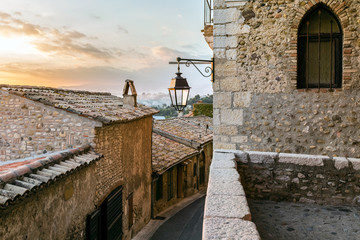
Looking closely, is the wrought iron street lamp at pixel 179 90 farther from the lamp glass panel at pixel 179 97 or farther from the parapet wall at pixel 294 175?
the parapet wall at pixel 294 175

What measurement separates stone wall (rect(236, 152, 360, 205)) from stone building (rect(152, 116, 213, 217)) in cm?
747

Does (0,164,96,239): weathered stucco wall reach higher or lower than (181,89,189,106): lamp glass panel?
lower

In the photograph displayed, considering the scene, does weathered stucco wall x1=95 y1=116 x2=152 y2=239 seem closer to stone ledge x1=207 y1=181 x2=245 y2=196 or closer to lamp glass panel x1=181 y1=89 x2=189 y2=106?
lamp glass panel x1=181 y1=89 x2=189 y2=106

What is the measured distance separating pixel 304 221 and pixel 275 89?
7.15 ft

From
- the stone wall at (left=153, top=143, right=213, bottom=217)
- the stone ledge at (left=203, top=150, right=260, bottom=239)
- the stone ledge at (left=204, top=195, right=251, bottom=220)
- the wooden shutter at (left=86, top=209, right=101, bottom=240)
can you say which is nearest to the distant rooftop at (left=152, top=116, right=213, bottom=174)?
the stone wall at (left=153, top=143, right=213, bottom=217)

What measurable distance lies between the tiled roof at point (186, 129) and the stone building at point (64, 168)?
16.8 feet

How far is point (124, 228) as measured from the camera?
8.46 meters

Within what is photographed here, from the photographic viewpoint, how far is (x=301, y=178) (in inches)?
136

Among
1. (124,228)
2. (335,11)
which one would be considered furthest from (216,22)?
(124,228)

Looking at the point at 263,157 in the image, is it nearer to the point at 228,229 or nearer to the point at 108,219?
the point at 228,229

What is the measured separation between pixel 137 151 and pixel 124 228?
2.34m

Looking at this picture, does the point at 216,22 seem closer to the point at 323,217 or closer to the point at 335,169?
the point at 335,169

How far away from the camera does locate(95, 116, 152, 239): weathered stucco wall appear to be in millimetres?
6848

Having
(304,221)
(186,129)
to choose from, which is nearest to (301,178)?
(304,221)
